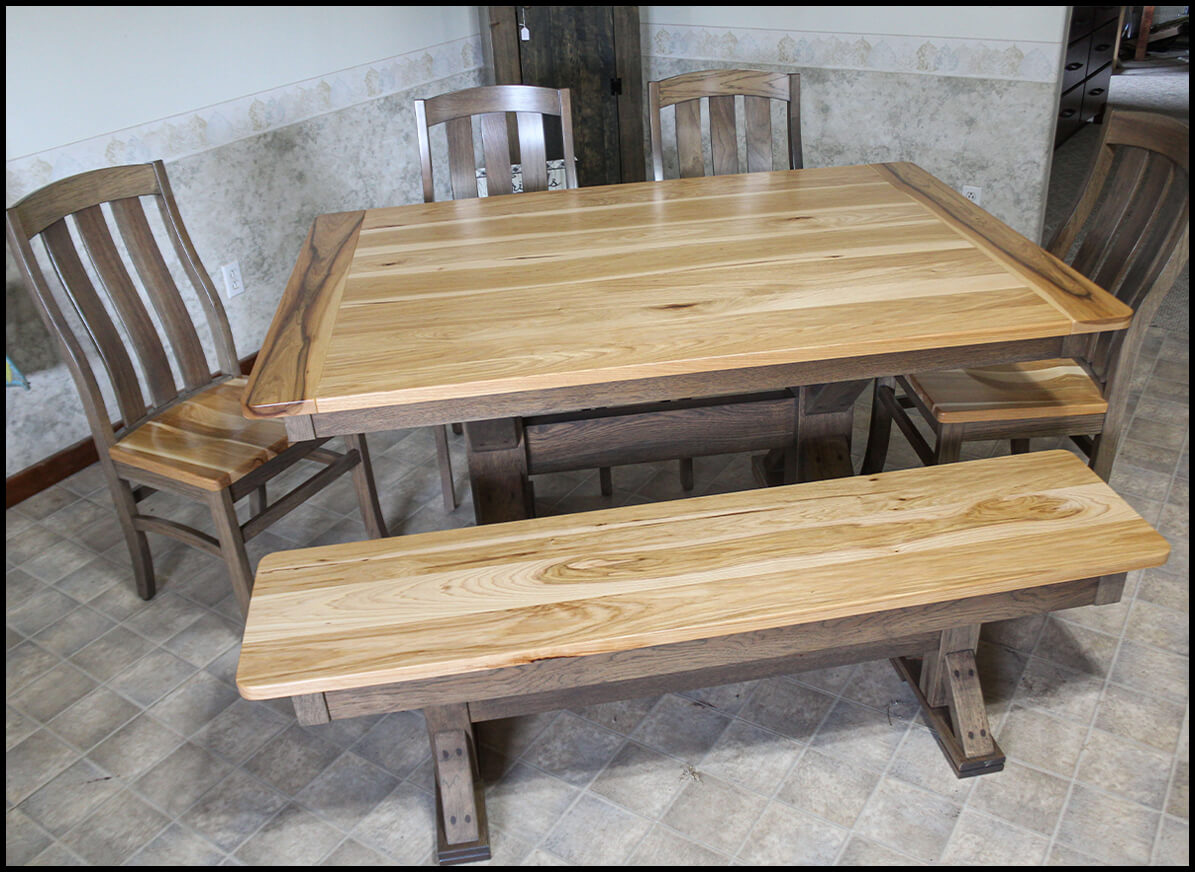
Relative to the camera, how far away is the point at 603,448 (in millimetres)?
2244

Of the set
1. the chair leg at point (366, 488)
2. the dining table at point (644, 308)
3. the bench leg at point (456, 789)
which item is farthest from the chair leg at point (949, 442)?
the chair leg at point (366, 488)

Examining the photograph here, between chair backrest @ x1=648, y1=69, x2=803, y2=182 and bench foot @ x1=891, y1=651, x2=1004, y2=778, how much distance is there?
143 cm

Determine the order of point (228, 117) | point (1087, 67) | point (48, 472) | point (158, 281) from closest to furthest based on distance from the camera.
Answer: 1. point (158, 281)
2. point (48, 472)
3. point (228, 117)
4. point (1087, 67)

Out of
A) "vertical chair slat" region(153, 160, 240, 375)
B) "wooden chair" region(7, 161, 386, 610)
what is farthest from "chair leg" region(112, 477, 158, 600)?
"vertical chair slat" region(153, 160, 240, 375)

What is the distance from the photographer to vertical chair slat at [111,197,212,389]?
2182mm

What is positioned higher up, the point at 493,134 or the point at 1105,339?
the point at 493,134

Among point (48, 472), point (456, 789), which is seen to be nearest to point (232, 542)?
point (456, 789)

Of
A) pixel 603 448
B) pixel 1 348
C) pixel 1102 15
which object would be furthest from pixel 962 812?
pixel 1102 15

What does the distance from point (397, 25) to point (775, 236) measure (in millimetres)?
2288

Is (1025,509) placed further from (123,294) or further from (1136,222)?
(123,294)

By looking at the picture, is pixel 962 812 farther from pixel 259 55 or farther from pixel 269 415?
pixel 259 55

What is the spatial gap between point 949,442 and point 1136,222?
613 mm

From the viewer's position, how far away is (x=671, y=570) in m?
1.57

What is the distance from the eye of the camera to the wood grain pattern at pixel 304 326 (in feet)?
5.16
